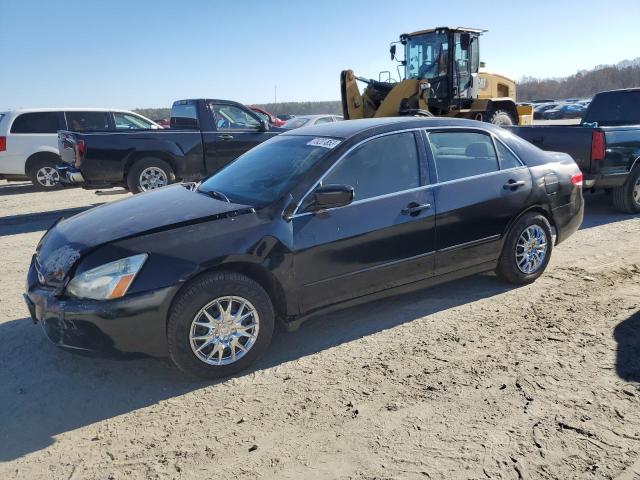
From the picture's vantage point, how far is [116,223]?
3.80m

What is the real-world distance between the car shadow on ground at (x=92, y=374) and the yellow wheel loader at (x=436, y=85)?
9222mm

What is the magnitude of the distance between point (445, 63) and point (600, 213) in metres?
6.53

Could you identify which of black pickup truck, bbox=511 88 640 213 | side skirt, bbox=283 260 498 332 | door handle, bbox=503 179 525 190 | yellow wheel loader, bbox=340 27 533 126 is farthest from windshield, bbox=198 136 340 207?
yellow wheel loader, bbox=340 27 533 126

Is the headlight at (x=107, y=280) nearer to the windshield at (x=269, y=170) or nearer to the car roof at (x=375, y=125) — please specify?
the windshield at (x=269, y=170)

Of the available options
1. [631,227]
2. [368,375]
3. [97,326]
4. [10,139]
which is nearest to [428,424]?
[368,375]

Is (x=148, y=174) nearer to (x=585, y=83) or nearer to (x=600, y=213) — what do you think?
(x=600, y=213)

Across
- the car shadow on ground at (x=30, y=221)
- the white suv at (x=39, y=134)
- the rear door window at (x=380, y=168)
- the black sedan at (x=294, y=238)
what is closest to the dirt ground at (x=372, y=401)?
the black sedan at (x=294, y=238)

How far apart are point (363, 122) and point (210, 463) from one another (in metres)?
3.08

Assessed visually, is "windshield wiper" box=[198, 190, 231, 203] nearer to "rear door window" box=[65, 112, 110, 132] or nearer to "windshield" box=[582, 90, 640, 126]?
"windshield" box=[582, 90, 640, 126]

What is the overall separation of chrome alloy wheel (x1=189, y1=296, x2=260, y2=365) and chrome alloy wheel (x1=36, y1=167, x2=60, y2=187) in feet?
34.5

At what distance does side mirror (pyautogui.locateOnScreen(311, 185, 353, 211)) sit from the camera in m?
3.82

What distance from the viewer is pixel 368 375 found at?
3.62 metres

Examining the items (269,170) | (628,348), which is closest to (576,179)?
(628,348)

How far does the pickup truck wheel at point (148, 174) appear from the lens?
9.23 m
